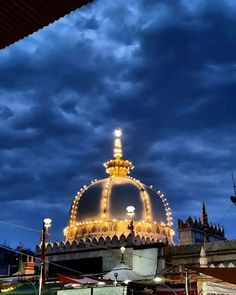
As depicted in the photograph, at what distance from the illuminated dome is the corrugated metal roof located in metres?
23.4

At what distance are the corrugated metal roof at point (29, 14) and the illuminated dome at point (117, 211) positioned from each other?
23.4 meters

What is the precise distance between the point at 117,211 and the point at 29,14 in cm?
2587

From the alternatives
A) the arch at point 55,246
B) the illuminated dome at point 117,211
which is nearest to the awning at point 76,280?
the arch at point 55,246

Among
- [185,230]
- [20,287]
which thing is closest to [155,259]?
[20,287]

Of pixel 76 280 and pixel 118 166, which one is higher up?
pixel 118 166

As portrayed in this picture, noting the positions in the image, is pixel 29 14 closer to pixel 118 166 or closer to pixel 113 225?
pixel 113 225

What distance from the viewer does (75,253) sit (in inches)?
1128

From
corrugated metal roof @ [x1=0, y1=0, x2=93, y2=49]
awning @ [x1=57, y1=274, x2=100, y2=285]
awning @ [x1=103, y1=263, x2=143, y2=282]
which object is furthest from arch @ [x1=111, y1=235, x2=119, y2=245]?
corrugated metal roof @ [x1=0, y1=0, x2=93, y2=49]

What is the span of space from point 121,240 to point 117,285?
47.7 ft

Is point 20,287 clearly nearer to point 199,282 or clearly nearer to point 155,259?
point 199,282

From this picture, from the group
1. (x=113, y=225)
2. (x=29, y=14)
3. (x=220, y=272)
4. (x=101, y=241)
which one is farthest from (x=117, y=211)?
(x=29, y=14)

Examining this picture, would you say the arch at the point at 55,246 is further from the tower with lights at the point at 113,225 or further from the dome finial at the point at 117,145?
the dome finial at the point at 117,145

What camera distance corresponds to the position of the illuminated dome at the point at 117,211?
31.1 m

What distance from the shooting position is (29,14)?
6.94 meters
